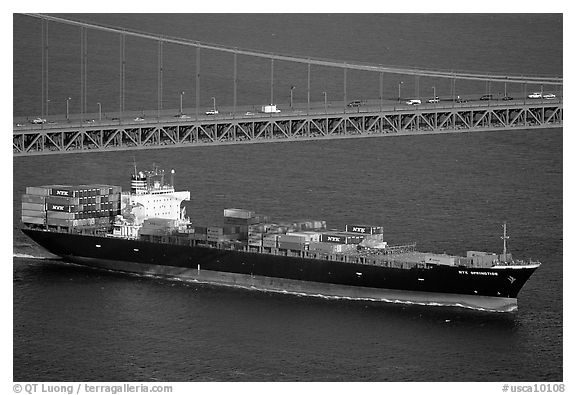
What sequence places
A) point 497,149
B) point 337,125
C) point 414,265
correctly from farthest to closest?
point 497,149
point 337,125
point 414,265

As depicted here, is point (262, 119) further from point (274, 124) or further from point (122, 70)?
point (122, 70)

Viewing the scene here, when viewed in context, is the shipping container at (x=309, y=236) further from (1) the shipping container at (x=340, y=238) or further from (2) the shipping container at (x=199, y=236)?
(2) the shipping container at (x=199, y=236)

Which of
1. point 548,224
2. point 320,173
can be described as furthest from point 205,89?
point 548,224

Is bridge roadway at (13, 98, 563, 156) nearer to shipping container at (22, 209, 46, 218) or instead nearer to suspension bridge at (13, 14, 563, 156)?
suspension bridge at (13, 14, 563, 156)

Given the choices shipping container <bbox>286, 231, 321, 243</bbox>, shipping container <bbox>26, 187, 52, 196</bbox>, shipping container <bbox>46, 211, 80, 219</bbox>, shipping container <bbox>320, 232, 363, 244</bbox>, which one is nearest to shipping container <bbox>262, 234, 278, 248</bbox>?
shipping container <bbox>286, 231, 321, 243</bbox>

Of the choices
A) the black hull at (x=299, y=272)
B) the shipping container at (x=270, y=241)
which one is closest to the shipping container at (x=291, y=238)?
the shipping container at (x=270, y=241)

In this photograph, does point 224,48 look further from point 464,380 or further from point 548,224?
point 464,380
